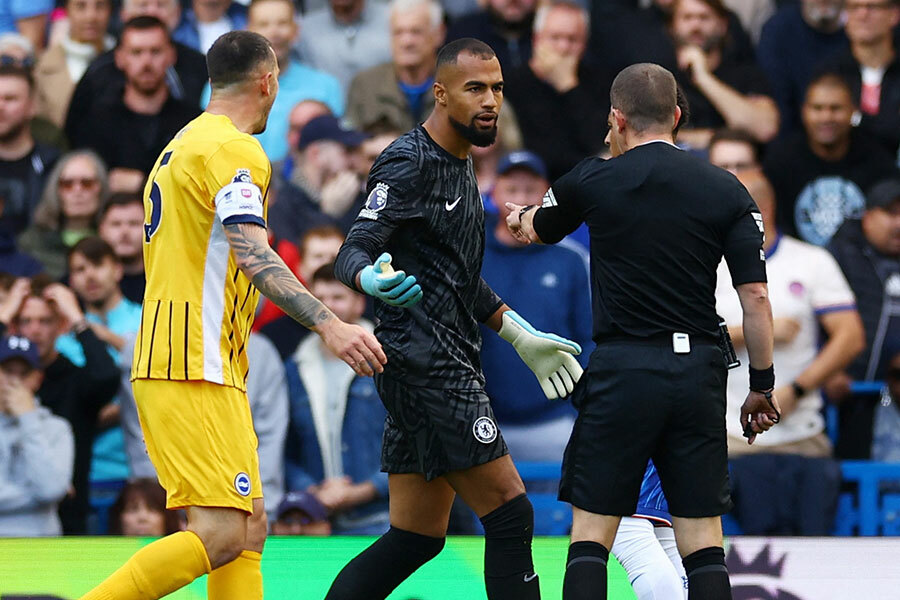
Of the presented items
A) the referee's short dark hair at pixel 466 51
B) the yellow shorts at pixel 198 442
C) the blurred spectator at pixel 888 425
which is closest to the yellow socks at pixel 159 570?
the yellow shorts at pixel 198 442

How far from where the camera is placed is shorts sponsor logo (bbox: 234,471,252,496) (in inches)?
200

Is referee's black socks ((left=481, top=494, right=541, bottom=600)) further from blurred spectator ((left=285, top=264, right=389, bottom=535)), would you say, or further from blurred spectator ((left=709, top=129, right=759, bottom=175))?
blurred spectator ((left=709, top=129, right=759, bottom=175))

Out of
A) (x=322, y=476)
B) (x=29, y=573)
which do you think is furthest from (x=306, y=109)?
(x=29, y=573)

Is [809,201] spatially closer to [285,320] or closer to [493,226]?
[493,226]

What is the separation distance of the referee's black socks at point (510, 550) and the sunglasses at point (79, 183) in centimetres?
486

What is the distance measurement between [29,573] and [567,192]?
10.1ft

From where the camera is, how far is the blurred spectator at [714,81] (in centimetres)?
982

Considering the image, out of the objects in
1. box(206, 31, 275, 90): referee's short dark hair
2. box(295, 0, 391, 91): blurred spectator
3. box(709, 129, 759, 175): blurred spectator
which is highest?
box(295, 0, 391, 91): blurred spectator

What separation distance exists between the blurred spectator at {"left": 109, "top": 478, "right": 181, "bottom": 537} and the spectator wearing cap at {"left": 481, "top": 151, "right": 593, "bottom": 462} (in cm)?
194

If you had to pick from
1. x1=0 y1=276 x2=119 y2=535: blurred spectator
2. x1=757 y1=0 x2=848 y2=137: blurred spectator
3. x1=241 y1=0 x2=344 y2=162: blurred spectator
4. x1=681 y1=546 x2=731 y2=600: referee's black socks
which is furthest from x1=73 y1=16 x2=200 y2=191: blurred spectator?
x1=681 y1=546 x2=731 y2=600: referee's black socks

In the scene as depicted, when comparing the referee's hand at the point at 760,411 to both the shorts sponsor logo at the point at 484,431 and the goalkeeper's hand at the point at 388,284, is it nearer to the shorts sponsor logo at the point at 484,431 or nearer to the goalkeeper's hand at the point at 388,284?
the shorts sponsor logo at the point at 484,431

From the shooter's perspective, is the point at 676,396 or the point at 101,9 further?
the point at 101,9

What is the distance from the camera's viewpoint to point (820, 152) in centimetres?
962

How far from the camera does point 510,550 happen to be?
531 cm
